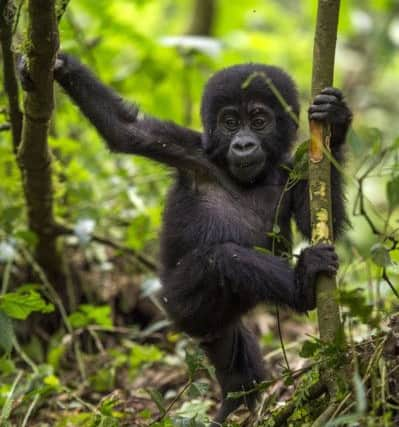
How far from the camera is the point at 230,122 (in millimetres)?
4434

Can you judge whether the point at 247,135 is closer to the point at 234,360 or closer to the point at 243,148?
the point at 243,148

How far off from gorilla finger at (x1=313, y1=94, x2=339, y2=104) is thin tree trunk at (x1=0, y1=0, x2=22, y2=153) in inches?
64.4

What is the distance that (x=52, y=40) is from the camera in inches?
137

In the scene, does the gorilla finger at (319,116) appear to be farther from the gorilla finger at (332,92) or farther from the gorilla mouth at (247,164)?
the gorilla mouth at (247,164)

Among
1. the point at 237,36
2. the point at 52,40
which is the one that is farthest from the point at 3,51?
the point at 237,36

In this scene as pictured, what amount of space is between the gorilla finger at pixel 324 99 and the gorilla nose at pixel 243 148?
0.90 metres

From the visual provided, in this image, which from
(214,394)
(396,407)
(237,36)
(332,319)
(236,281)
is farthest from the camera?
(237,36)

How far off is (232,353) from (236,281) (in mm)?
928

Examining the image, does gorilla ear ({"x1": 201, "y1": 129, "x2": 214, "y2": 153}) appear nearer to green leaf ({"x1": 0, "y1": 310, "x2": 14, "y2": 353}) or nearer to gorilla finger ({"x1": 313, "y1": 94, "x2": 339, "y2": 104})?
gorilla finger ({"x1": 313, "y1": 94, "x2": 339, "y2": 104})

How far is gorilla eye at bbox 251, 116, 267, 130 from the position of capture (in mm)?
4431

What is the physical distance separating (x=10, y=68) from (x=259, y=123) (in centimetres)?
147

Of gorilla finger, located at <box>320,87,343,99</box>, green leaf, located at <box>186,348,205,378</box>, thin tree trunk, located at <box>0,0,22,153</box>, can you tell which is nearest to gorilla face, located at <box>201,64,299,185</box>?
gorilla finger, located at <box>320,87,343,99</box>

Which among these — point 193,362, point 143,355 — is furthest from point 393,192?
point 143,355

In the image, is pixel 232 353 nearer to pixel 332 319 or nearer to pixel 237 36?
pixel 332 319
